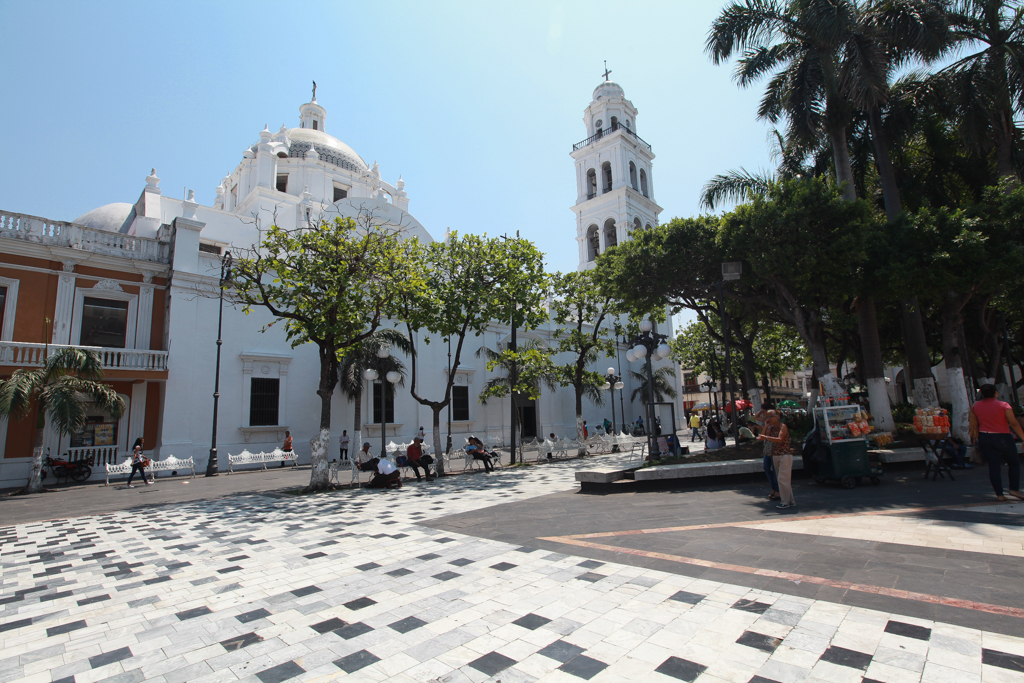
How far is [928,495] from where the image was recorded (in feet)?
25.4

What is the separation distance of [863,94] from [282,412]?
2282 centimetres

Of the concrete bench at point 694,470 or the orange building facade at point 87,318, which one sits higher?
the orange building facade at point 87,318

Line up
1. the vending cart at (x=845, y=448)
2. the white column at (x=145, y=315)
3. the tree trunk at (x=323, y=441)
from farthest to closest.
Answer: the white column at (x=145, y=315)
the tree trunk at (x=323, y=441)
the vending cart at (x=845, y=448)

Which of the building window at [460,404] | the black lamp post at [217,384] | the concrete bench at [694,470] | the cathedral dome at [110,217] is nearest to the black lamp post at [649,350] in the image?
the concrete bench at [694,470]

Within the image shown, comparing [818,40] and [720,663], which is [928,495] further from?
[818,40]

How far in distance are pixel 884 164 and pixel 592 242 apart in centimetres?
2145

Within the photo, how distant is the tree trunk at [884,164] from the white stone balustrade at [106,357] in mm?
24863

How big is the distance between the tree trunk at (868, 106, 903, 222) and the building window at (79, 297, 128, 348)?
1032 inches

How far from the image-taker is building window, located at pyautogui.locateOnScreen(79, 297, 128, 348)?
17.5 m

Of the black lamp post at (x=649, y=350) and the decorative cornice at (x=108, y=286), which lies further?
the decorative cornice at (x=108, y=286)

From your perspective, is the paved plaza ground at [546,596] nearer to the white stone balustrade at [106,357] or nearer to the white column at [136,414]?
the white stone balustrade at [106,357]


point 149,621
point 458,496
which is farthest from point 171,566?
point 458,496

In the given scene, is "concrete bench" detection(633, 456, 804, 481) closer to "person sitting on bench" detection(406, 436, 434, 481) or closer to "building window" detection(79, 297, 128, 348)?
"person sitting on bench" detection(406, 436, 434, 481)

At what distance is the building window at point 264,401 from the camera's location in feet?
66.5
